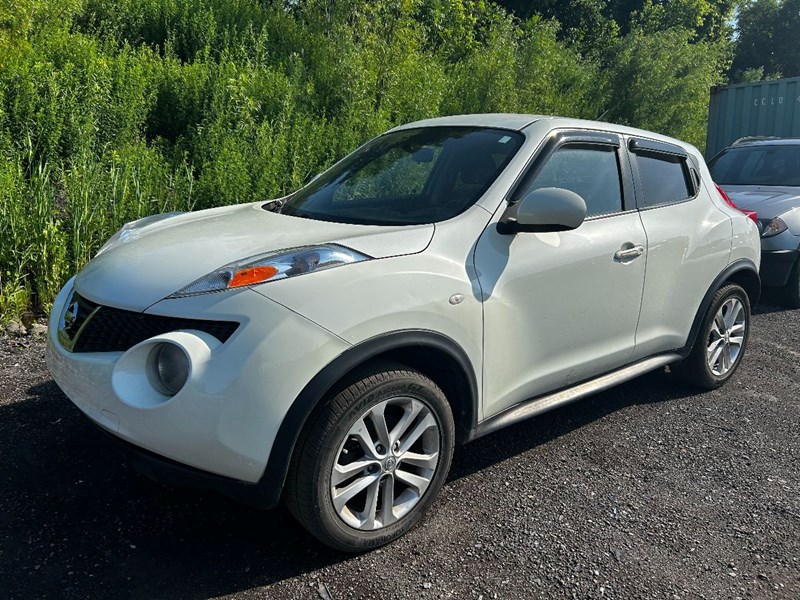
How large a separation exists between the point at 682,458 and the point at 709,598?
1241mm

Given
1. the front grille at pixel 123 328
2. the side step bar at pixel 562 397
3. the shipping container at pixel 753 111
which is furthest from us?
the shipping container at pixel 753 111

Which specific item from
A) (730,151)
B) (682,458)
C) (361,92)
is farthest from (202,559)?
(730,151)

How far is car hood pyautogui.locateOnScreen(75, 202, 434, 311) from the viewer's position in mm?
2613

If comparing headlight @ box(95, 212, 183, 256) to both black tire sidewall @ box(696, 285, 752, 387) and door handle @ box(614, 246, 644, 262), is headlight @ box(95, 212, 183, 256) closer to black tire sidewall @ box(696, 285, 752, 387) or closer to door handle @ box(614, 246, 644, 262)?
door handle @ box(614, 246, 644, 262)

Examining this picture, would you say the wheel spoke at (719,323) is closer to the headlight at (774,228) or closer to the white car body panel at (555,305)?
the white car body panel at (555,305)

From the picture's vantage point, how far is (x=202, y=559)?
2.66m

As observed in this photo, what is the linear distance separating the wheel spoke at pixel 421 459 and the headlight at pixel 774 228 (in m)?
5.69

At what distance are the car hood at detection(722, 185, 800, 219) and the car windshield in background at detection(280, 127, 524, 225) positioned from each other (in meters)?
4.92

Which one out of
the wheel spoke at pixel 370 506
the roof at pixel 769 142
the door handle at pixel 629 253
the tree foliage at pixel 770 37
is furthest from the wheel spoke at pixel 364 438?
the tree foliage at pixel 770 37

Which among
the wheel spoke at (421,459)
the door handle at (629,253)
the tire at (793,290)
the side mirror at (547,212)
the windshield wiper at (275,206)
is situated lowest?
the tire at (793,290)

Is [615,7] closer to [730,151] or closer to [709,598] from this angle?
[730,151]

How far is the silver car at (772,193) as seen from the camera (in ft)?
23.1

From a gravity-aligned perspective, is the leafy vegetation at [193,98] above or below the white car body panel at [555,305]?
above

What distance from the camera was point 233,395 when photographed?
7.52 feet
